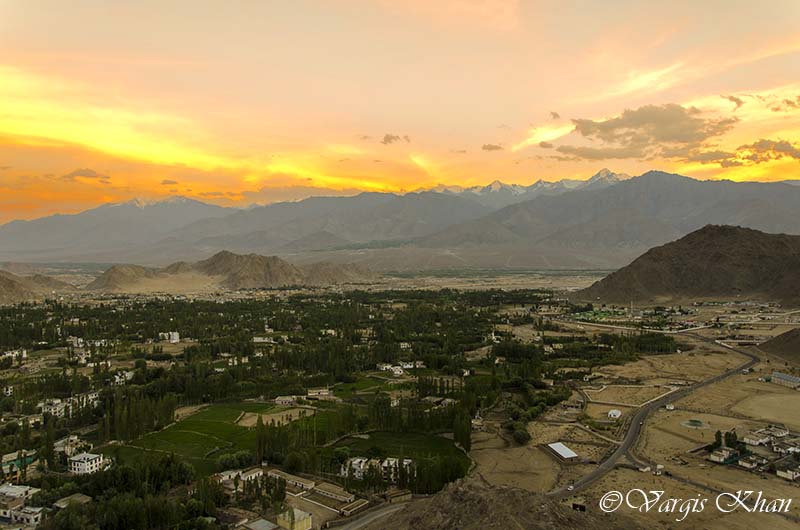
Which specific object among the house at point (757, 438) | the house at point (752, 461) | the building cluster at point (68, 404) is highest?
the building cluster at point (68, 404)

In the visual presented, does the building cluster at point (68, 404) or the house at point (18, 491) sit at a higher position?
the building cluster at point (68, 404)

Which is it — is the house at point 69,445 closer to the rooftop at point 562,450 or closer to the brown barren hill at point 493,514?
the brown barren hill at point 493,514

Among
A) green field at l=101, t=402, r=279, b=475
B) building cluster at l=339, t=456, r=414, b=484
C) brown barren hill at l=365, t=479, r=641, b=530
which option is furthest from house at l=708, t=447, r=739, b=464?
green field at l=101, t=402, r=279, b=475

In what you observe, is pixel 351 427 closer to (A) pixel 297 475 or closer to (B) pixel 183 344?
(A) pixel 297 475

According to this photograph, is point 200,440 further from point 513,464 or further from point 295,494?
point 513,464

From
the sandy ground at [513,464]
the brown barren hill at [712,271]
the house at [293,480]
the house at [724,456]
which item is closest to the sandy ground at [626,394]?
the house at [724,456]

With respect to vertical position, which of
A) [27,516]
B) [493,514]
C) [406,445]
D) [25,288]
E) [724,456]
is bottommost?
[406,445]

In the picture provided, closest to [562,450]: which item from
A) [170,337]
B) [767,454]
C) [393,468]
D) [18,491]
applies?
[393,468]
